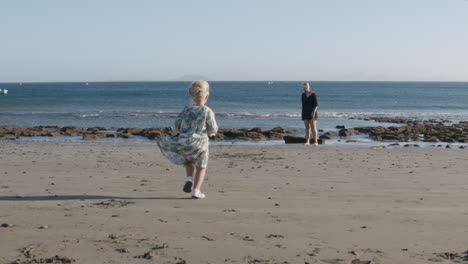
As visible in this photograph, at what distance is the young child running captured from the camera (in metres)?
5.85

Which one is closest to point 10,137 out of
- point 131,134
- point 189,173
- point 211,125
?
point 131,134

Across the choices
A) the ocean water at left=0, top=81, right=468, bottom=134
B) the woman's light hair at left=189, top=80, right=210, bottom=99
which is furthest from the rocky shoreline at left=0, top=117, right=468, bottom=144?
the woman's light hair at left=189, top=80, right=210, bottom=99

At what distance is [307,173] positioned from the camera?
8148 millimetres

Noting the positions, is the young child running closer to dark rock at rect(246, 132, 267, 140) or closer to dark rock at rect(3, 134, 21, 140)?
dark rock at rect(246, 132, 267, 140)

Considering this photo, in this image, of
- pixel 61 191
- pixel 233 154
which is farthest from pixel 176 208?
pixel 233 154

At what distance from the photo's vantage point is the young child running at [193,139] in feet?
19.2

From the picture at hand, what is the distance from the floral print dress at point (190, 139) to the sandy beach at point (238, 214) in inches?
19.9

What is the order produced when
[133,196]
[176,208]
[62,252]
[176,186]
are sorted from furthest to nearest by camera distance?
[176,186], [133,196], [176,208], [62,252]

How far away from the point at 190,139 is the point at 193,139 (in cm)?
3

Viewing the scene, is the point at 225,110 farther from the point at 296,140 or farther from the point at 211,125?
the point at 211,125

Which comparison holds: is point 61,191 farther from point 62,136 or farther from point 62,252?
point 62,136

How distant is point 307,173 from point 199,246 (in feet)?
14.7

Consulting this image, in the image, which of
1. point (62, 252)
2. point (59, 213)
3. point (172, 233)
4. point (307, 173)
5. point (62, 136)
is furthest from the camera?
point (62, 136)

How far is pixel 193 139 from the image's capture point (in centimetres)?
585
